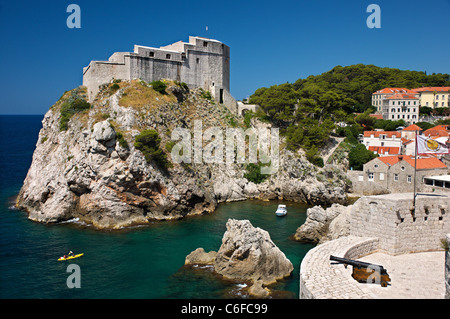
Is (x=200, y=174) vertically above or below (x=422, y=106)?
below

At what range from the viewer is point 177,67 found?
3984 centimetres

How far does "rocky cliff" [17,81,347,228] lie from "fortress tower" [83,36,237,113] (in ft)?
5.03

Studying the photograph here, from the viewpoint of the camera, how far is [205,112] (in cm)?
3897

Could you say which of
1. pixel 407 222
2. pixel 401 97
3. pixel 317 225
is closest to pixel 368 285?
pixel 407 222

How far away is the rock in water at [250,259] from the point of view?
17.9 meters

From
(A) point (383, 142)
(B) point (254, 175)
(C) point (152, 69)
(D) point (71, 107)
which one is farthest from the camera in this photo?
(A) point (383, 142)

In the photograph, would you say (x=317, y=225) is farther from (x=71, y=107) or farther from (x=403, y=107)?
(x=403, y=107)

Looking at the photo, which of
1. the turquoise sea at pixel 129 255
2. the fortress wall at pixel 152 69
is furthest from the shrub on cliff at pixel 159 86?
the turquoise sea at pixel 129 255

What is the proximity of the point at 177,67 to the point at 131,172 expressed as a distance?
16052 mm

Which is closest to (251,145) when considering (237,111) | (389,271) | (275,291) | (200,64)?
(237,111)

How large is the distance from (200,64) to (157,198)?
18.7 meters

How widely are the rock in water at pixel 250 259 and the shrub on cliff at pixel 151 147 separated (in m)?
13.3

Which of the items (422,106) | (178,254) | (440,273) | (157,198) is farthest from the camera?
(422,106)

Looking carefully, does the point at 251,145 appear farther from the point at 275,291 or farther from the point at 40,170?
the point at 275,291
